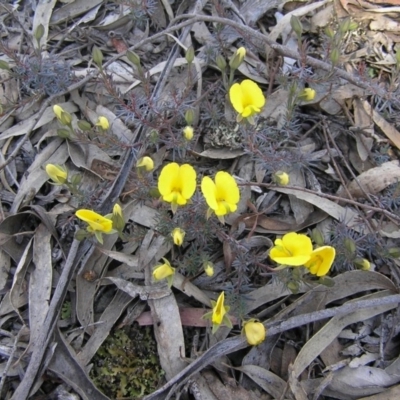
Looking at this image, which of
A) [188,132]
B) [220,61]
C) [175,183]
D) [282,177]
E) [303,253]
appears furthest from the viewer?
[220,61]

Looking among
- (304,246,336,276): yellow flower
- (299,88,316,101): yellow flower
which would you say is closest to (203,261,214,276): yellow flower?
(304,246,336,276): yellow flower

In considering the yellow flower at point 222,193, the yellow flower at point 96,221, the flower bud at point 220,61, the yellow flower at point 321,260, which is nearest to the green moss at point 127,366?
the yellow flower at point 96,221

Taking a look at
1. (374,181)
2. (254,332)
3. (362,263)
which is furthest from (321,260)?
(374,181)

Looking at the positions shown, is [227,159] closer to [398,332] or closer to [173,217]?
[173,217]

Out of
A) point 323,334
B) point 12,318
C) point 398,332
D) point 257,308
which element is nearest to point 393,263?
point 398,332

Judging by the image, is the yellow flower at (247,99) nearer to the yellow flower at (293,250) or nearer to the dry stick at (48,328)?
the yellow flower at (293,250)

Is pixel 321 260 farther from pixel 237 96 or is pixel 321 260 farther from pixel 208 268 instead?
pixel 237 96
